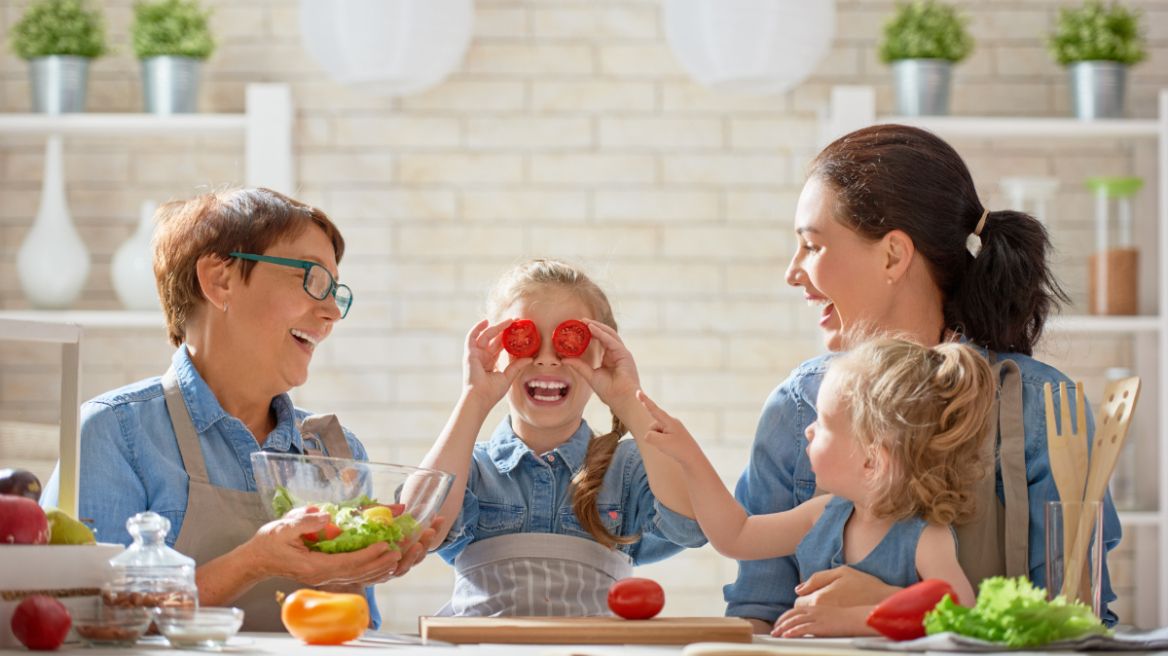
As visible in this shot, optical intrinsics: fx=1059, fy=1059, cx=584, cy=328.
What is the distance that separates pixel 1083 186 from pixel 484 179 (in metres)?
2.29

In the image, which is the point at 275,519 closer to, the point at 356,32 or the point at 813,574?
the point at 813,574

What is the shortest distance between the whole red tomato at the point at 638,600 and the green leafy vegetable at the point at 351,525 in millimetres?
330

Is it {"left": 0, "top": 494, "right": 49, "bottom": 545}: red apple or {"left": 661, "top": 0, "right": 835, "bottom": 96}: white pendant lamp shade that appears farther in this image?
{"left": 661, "top": 0, "right": 835, "bottom": 96}: white pendant lamp shade

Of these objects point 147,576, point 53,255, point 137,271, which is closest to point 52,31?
point 53,255


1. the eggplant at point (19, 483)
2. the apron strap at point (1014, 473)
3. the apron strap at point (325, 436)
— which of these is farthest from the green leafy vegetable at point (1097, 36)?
the eggplant at point (19, 483)

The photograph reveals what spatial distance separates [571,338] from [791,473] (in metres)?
0.49

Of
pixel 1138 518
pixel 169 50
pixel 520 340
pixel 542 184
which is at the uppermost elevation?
pixel 169 50

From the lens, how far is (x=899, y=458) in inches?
64.0

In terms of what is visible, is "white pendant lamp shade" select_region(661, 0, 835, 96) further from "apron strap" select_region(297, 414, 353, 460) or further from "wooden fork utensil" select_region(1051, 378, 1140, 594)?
"wooden fork utensil" select_region(1051, 378, 1140, 594)

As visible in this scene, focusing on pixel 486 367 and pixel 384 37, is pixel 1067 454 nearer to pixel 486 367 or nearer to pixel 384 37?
pixel 486 367

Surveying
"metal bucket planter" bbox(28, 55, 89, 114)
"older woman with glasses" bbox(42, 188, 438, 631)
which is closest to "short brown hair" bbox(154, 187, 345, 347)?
"older woman with glasses" bbox(42, 188, 438, 631)

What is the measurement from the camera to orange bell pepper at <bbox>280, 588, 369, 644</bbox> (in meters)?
1.29

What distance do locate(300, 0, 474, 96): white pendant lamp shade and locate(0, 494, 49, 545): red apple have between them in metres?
2.23

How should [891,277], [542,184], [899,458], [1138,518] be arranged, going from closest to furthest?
1. [899,458]
2. [891,277]
3. [1138,518]
4. [542,184]
